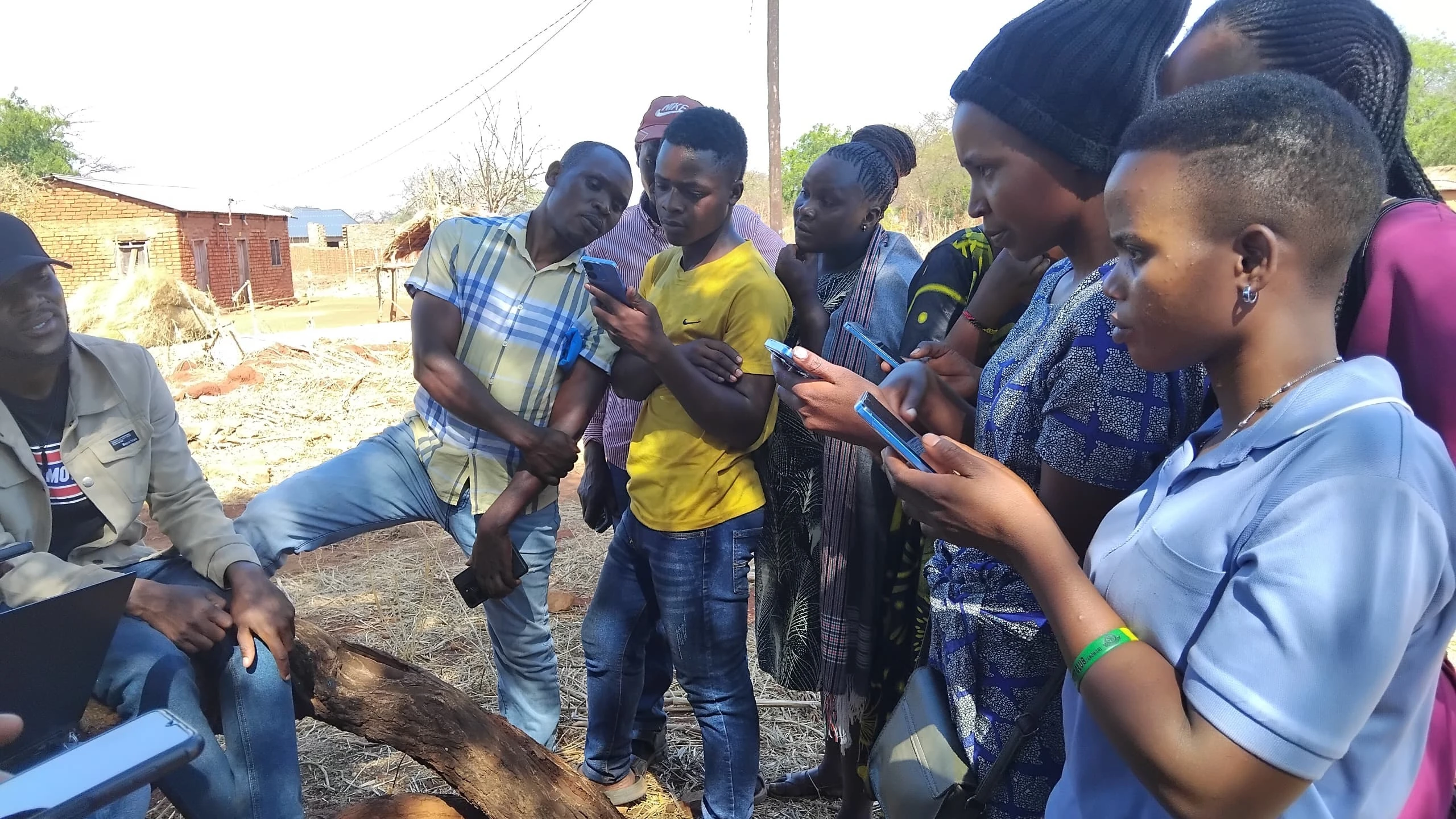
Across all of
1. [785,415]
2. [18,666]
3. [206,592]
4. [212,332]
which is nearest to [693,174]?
[785,415]

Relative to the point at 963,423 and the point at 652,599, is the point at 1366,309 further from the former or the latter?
the point at 652,599

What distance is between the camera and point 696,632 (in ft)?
8.38

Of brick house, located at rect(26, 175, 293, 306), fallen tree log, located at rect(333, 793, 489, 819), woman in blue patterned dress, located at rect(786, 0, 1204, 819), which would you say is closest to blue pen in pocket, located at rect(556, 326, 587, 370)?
fallen tree log, located at rect(333, 793, 489, 819)

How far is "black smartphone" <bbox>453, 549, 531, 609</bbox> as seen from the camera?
273 centimetres

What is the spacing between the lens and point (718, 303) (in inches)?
98.7

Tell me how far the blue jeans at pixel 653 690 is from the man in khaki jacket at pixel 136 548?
3.66ft

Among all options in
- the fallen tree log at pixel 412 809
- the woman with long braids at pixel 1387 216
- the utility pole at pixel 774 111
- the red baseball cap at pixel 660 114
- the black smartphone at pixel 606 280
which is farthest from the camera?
the utility pole at pixel 774 111

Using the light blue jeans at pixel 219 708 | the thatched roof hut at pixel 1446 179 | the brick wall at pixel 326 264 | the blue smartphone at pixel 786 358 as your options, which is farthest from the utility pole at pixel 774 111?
the brick wall at pixel 326 264

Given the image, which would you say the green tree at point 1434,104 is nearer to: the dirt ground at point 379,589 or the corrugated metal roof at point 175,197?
the dirt ground at point 379,589

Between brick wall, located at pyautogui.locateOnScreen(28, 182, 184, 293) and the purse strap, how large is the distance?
25.2m

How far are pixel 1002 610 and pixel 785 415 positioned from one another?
124cm

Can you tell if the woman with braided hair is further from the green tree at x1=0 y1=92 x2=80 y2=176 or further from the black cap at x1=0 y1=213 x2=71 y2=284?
the green tree at x1=0 y1=92 x2=80 y2=176

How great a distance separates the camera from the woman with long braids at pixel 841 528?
96.4 inches

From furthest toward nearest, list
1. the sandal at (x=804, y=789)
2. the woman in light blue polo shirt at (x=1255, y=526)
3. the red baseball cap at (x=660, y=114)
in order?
the red baseball cap at (x=660, y=114) < the sandal at (x=804, y=789) < the woman in light blue polo shirt at (x=1255, y=526)
